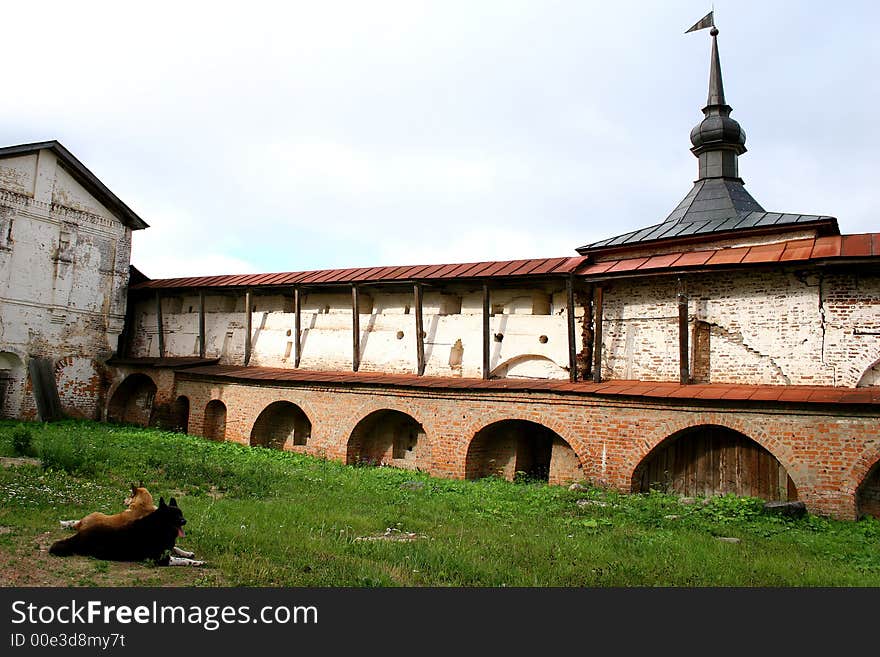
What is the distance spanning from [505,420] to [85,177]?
598 inches

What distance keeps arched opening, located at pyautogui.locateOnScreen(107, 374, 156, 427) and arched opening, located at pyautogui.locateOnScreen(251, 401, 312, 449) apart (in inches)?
213

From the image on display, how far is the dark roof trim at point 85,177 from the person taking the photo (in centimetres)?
1889

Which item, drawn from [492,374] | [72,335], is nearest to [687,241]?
[492,374]

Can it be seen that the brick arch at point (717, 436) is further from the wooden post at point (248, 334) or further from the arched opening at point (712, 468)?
the wooden post at point (248, 334)

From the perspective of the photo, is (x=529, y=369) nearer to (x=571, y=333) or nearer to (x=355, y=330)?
(x=571, y=333)

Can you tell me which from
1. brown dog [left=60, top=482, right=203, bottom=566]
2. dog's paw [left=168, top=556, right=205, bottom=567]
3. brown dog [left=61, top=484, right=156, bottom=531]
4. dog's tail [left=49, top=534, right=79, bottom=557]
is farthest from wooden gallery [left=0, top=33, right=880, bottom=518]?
dog's tail [left=49, top=534, right=79, bottom=557]

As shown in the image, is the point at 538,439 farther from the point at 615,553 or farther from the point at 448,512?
the point at 615,553

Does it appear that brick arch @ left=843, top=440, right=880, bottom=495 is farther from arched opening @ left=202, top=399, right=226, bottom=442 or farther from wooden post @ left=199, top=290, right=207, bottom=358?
wooden post @ left=199, top=290, right=207, bottom=358

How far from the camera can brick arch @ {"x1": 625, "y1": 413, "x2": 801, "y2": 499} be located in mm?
10508

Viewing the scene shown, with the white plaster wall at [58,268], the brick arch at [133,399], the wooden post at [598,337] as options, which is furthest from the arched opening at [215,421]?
the wooden post at [598,337]

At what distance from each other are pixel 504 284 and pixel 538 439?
11.4 feet

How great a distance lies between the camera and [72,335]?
66.9ft

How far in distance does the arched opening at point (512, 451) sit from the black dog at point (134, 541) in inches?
309

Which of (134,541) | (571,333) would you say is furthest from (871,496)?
(134,541)
